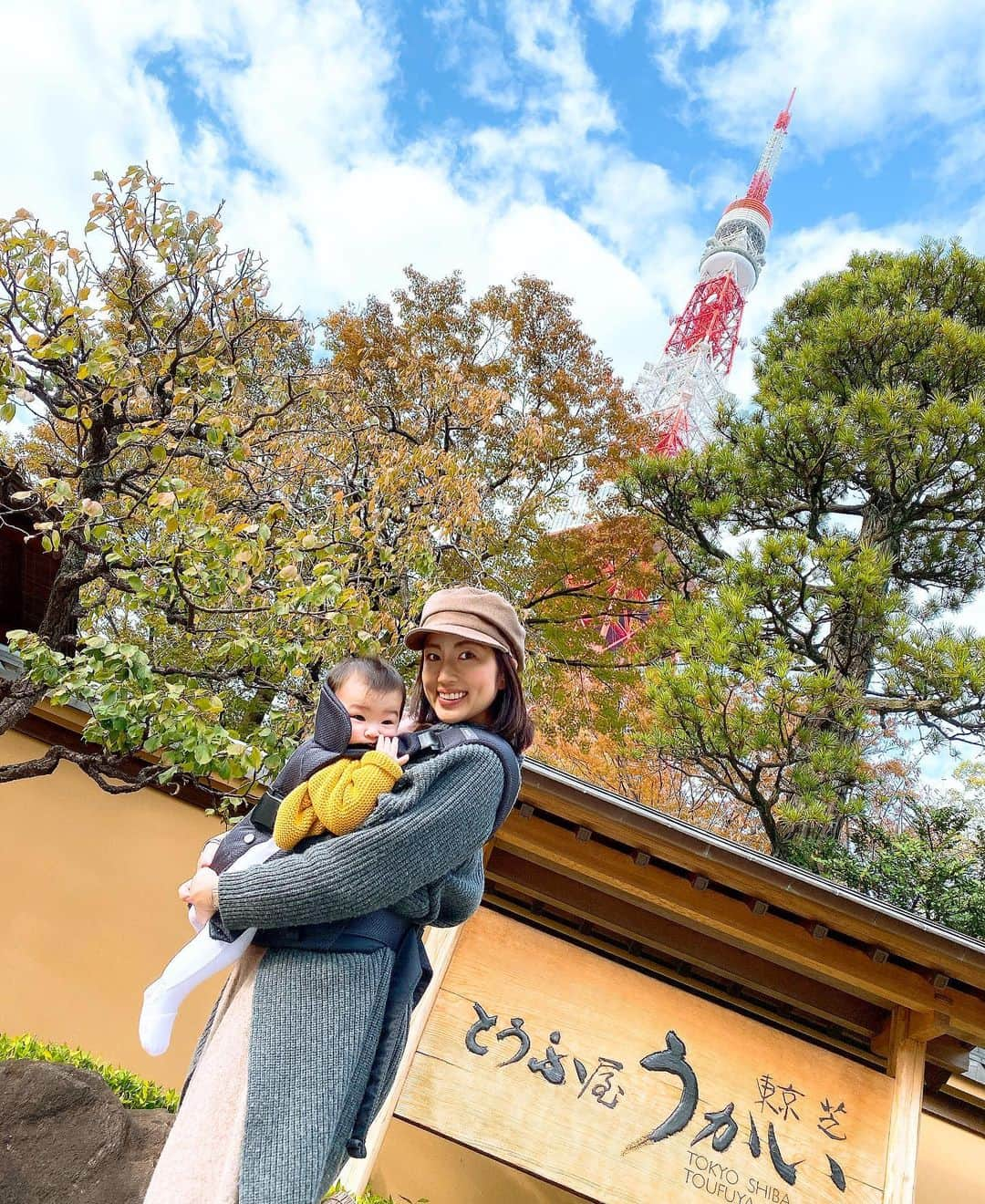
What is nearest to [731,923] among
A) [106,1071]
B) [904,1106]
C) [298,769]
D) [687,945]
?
[687,945]

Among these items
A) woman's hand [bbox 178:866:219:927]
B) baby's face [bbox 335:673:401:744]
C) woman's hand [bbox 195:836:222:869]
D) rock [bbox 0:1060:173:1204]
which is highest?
baby's face [bbox 335:673:401:744]

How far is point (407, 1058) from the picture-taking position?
4027 millimetres

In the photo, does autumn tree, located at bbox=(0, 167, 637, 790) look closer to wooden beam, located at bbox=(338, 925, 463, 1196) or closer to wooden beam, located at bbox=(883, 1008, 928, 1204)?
wooden beam, located at bbox=(338, 925, 463, 1196)

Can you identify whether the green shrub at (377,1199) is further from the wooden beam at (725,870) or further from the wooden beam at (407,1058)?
the wooden beam at (725,870)

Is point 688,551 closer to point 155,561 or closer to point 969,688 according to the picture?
point 969,688

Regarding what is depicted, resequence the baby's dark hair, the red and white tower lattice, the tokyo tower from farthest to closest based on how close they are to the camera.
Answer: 1. the red and white tower lattice
2. the tokyo tower
3. the baby's dark hair

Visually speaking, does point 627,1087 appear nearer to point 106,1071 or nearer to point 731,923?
point 731,923

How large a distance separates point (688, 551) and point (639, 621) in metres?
2.39

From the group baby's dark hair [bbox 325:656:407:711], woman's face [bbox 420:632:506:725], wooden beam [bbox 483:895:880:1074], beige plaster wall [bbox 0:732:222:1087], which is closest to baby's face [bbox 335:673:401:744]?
baby's dark hair [bbox 325:656:407:711]

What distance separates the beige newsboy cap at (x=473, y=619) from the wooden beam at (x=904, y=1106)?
152 inches

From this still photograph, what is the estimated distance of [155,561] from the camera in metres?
4.39

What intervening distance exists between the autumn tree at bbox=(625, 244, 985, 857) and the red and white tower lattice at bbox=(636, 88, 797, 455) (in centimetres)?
949

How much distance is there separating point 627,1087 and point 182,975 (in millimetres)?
3244

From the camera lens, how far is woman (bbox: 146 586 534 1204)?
4.94 feet
